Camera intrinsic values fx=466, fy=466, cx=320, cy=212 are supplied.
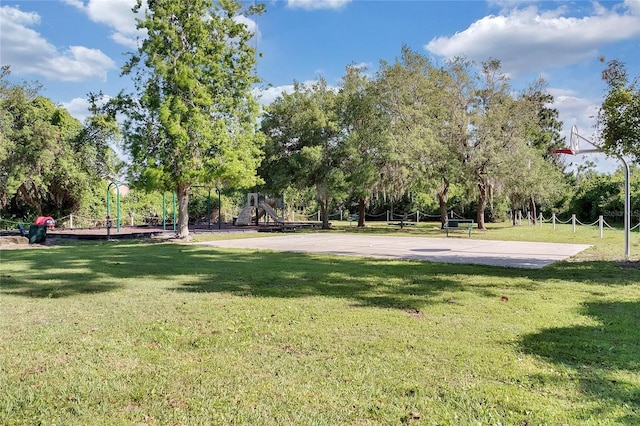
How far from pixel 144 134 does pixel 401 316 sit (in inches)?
593

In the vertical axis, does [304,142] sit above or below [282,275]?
above

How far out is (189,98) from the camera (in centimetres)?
1753

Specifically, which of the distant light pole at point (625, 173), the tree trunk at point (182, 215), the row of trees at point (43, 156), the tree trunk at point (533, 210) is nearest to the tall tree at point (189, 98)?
the tree trunk at point (182, 215)

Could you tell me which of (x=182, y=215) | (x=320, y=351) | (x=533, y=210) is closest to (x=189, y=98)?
(x=182, y=215)

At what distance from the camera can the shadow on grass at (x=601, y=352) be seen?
317cm

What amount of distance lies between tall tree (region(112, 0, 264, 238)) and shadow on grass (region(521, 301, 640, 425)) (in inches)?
561

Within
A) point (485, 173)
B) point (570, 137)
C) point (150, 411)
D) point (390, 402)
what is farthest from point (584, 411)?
point (485, 173)

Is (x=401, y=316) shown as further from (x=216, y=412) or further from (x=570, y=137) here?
(x=570, y=137)

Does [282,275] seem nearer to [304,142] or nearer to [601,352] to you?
[601,352]

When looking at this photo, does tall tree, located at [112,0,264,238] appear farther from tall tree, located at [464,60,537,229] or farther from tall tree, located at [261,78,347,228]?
tall tree, located at [464,60,537,229]

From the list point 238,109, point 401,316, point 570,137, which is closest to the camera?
point 401,316

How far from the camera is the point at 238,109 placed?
19.0 m

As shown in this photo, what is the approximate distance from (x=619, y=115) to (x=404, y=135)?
14.7m

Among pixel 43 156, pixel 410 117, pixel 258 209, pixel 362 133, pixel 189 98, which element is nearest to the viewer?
pixel 189 98
